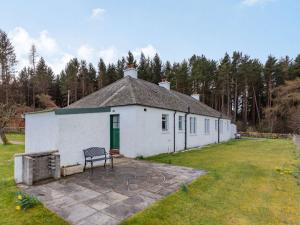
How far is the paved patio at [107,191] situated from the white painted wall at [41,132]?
5.25ft

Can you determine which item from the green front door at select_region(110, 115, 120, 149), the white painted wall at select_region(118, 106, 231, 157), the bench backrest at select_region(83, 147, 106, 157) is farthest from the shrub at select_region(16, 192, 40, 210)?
the green front door at select_region(110, 115, 120, 149)

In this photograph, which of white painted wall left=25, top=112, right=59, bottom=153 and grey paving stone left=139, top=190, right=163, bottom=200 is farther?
white painted wall left=25, top=112, right=59, bottom=153

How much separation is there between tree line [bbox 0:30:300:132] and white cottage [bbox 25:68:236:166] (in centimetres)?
2457

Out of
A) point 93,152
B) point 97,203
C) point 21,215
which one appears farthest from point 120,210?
point 93,152

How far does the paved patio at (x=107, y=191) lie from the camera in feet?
13.7

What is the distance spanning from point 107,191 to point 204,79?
40.1 meters

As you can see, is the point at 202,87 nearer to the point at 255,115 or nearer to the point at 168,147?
the point at 255,115

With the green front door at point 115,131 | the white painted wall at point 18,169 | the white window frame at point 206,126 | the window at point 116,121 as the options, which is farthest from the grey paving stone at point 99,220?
the white window frame at point 206,126

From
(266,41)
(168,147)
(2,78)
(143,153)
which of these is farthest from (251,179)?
(2,78)

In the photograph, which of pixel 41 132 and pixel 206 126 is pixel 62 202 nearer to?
pixel 41 132

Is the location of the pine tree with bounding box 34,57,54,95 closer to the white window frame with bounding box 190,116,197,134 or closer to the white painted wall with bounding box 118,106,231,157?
the white window frame with bounding box 190,116,197,134

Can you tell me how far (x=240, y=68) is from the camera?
40469mm

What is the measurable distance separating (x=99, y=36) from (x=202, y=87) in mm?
32463

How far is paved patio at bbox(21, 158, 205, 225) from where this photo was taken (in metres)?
4.19
